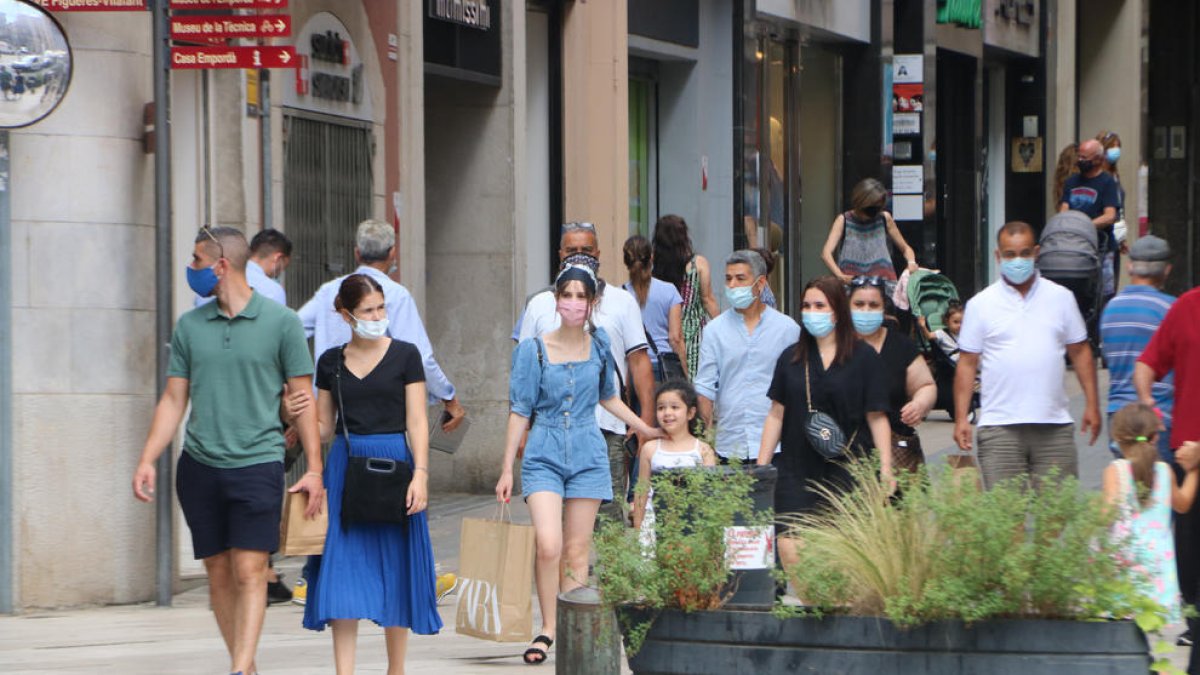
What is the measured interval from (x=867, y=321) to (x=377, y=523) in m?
2.67

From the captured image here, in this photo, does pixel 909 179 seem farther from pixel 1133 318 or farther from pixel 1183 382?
pixel 1183 382

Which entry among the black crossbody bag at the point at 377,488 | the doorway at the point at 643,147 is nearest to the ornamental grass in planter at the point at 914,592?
the black crossbody bag at the point at 377,488

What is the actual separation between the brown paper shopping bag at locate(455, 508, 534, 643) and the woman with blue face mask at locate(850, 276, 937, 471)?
170cm

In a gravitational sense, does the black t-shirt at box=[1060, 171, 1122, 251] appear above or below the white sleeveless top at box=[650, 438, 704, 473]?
above

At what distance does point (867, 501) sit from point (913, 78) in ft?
66.6

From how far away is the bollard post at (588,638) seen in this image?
8344 millimetres

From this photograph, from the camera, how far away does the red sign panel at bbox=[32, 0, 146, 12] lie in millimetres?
10922

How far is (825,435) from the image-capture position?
368 inches

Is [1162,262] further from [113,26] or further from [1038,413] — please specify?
[113,26]

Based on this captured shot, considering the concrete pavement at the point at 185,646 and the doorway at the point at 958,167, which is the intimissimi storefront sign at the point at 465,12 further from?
the doorway at the point at 958,167

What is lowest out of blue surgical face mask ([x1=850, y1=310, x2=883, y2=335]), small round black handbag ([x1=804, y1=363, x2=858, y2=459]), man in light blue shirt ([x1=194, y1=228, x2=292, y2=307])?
small round black handbag ([x1=804, y1=363, x2=858, y2=459])

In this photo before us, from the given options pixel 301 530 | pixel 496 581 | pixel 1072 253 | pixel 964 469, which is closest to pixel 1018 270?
pixel 964 469

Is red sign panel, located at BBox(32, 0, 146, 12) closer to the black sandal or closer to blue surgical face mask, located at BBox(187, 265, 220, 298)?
blue surgical face mask, located at BBox(187, 265, 220, 298)

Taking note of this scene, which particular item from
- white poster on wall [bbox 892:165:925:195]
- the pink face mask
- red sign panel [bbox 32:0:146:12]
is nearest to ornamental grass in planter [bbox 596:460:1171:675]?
the pink face mask
